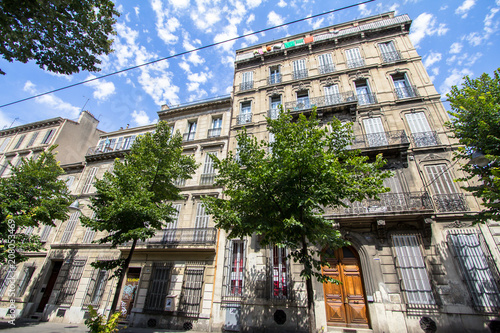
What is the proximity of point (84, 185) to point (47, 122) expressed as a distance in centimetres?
1080

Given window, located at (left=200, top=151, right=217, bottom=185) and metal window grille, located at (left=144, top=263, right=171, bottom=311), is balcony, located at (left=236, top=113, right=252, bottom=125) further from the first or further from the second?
metal window grille, located at (left=144, top=263, right=171, bottom=311)

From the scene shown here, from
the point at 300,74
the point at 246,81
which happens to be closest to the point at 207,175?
Answer: the point at 246,81

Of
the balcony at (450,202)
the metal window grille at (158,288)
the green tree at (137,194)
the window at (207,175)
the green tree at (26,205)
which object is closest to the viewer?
the green tree at (137,194)

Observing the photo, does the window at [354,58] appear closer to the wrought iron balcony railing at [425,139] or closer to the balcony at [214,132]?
the wrought iron balcony railing at [425,139]

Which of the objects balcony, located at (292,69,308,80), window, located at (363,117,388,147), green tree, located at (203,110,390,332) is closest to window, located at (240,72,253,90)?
balcony, located at (292,69,308,80)

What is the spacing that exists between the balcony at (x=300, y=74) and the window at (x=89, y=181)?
18323 millimetres

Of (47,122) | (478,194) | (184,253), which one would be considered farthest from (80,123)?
(478,194)

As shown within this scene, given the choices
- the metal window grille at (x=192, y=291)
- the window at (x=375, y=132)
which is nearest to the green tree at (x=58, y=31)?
the metal window grille at (x=192, y=291)

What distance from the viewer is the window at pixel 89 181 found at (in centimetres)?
1850

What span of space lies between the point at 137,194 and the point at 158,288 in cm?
632

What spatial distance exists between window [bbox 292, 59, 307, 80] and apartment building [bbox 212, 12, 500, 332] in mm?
2480

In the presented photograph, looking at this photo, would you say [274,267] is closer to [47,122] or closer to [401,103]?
[401,103]

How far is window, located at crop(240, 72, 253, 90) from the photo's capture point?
61.4ft

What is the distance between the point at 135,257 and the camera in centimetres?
1395
